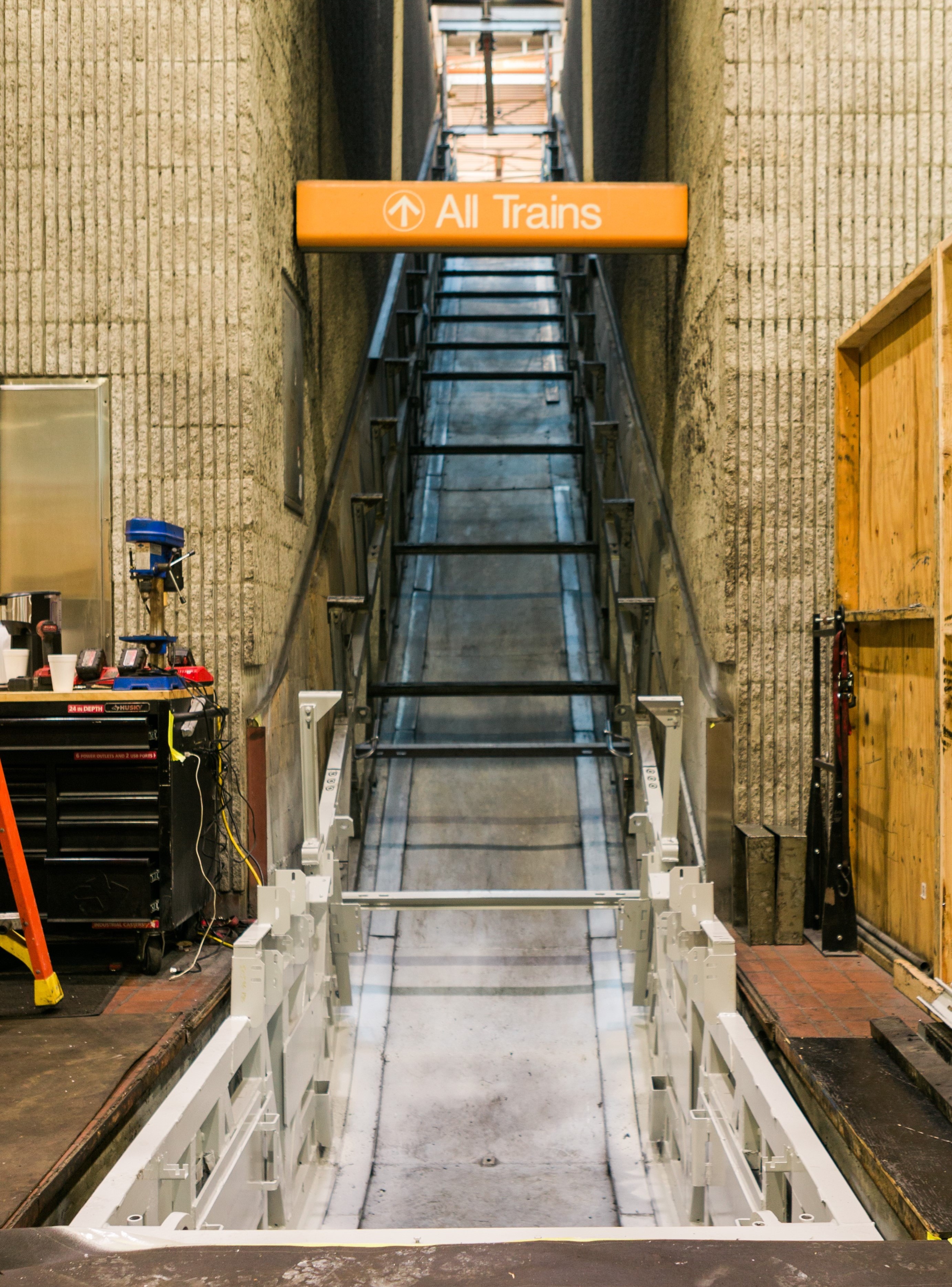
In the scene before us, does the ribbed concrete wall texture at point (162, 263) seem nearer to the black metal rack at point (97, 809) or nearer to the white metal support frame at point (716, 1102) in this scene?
the black metal rack at point (97, 809)

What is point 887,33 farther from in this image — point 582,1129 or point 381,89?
point 381,89

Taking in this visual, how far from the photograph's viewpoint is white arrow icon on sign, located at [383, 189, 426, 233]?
489 centimetres

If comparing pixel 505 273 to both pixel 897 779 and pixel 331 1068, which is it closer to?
pixel 897 779

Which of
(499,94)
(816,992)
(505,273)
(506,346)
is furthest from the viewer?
(499,94)

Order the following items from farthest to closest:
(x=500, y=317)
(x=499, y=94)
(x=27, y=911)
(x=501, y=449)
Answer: (x=499, y=94) < (x=500, y=317) < (x=501, y=449) < (x=27, y=911)

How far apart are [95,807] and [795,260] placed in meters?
3.70

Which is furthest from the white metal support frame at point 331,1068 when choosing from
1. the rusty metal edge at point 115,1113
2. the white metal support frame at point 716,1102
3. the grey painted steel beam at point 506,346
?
the grey painted steel beam at point 506,346

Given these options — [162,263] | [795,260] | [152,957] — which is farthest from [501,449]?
[152,957]

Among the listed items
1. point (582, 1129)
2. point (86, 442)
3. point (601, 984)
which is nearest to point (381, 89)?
point (86, 442)

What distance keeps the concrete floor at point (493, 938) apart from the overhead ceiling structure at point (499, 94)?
25.8 feet

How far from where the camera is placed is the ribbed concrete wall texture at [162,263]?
4.54 meters

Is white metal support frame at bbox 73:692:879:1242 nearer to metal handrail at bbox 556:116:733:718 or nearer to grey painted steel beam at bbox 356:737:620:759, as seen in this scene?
metal handrail at bbox 556:116:733:718

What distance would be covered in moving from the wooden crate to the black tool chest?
266cm

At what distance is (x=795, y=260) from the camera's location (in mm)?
4535
